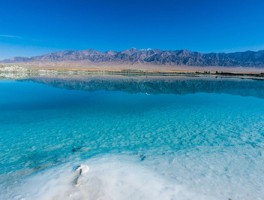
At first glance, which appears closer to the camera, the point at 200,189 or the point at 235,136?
the point at 200,189

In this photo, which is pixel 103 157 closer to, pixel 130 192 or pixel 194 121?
pixel 130 192

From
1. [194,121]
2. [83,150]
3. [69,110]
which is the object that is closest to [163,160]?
[83,150]

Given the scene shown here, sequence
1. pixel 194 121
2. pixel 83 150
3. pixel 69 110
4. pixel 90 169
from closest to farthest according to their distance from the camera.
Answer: pixel 90 169 < pixel 83 150 < pixel 194 121 < pixel 69 110

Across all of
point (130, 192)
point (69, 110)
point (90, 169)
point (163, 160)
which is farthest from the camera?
point (69, 110)

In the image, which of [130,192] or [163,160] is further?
[163,160]

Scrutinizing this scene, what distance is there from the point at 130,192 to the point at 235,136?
6073 mm

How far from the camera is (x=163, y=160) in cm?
699

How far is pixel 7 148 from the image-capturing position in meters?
7.97

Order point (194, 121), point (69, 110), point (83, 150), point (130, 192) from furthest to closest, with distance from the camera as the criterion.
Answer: point (69, 110)
point (194, 121)
point (83, 150)
point (130, 192)

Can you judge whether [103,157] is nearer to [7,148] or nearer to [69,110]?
[7,148]

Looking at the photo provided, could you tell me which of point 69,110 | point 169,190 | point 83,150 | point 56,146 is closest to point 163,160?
point 169,190

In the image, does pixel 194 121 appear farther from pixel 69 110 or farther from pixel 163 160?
pixel 69 110

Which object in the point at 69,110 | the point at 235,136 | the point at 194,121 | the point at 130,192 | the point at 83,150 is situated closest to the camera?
the point at 130,192

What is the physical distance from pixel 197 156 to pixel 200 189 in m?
2.09
